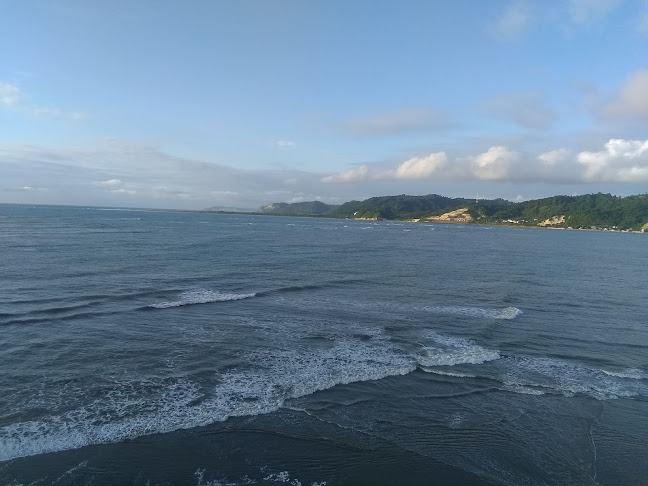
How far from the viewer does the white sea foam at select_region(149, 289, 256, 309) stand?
2952cm

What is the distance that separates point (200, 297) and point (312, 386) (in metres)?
17.2

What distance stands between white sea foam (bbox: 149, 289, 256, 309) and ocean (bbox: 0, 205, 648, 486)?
0.22 metres

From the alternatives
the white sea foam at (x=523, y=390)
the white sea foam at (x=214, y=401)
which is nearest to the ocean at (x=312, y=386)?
the white sea foam at (x=214, y=401)

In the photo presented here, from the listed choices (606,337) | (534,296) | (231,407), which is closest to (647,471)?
(231,407)

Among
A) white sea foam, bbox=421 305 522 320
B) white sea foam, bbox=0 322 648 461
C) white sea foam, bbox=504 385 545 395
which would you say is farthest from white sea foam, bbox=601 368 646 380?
white sea foam, bbox=421 305 522 320

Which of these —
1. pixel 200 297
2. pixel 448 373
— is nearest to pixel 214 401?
pixel 448 373

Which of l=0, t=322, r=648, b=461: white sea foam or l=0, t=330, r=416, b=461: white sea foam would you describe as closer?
l=0, t=330, r=416, b=461: white sea foam

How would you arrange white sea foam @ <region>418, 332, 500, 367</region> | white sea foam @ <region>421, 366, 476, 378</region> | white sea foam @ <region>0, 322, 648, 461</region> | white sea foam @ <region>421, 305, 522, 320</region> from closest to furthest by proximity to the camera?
white sea foam @ <region>0, 322, 648, 461</region> < white sea foam @ <region>421, 366, 476, 378</region> < white sea foam @ <region>418, 332, 500, 367</region> < white sea foam @ <region>421, 305, 522, 320</region>

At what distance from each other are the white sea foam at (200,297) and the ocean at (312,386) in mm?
221

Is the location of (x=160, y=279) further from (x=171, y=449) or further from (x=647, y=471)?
(x=647, y=471)

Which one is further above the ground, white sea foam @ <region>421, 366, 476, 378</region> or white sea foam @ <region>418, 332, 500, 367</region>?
white sea foam @ <region>418, 332, 500, 367</region>

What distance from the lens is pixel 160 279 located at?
38656 mm

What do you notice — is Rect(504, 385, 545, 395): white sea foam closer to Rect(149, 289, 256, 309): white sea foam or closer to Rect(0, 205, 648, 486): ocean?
Rect(0, 205, 648, 486): ocean

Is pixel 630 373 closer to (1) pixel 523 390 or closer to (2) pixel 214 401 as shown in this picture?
(1) pixel 523 390
